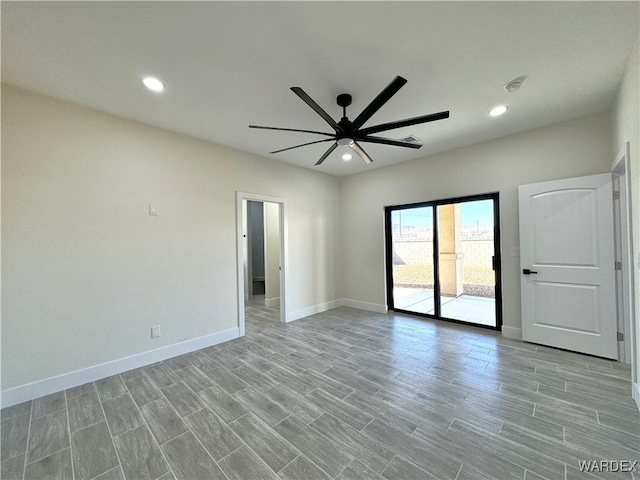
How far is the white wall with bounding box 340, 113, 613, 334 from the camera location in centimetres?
301

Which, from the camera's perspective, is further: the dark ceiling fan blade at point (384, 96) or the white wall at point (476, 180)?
the white wall at point (476, 180)

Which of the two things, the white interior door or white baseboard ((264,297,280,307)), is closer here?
the white interior door

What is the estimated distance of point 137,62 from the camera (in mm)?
1958

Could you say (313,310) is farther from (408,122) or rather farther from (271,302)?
(408,122)

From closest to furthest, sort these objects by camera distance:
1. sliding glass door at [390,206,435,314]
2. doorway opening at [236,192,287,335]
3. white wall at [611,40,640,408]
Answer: white wall at [611,40,640,408], doorway opening at [236,192,287,335], sliding glass door at [390,206,435,314]

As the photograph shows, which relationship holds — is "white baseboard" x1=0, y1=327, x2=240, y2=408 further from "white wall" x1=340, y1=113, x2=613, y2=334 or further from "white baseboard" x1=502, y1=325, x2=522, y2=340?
"white baseboard" x1=502, y1=325, x2=522, y2=340

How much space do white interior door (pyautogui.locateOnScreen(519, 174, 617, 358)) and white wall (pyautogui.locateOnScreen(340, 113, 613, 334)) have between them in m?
0.19

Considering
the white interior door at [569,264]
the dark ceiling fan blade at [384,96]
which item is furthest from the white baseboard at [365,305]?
the dark ceiling fan blade at [384,96]

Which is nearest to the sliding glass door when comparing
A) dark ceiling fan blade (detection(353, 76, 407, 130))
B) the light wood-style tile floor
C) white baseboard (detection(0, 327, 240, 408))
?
the light wood-style tile floor

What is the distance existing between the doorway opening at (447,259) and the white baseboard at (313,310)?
45.7 inches

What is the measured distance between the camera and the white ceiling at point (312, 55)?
1570 mm

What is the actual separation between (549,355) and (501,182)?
229 centimetres

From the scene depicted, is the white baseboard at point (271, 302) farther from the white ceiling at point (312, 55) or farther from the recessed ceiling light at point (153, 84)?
the recessed ceiling light at point (153, 84)

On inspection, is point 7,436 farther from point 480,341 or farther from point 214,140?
point 480,341
